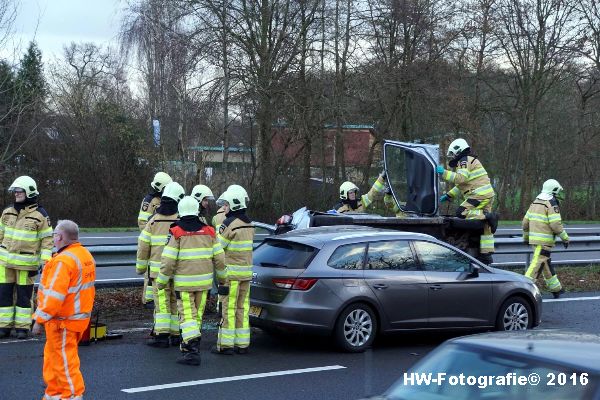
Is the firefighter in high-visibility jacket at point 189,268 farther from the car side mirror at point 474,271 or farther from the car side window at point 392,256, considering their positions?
the car side mirror at point 474,271

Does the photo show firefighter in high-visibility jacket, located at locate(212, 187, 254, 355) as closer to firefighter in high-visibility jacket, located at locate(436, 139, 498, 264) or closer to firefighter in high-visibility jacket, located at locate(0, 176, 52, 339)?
firefighter in high-visibility jacket, located at locate(0, 176, 52, 339)

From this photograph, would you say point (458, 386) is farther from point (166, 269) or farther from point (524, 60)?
point (524, 60)

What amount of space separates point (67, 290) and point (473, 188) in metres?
8.18

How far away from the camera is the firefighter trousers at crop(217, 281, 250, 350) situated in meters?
9.95

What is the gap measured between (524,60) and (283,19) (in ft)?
42.8

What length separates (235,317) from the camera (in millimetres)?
10078

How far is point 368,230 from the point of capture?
11.0 metres

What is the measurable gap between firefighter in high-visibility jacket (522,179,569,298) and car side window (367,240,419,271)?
15.9 ft

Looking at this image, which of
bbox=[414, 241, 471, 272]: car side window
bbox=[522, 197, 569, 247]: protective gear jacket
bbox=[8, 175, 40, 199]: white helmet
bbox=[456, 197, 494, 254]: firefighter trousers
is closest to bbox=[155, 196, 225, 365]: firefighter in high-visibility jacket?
bbox=[8, 175, 40, 199]: white helmet

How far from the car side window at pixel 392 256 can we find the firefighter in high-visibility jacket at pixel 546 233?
486 centimetres

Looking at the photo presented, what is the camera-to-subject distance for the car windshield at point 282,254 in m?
10.1

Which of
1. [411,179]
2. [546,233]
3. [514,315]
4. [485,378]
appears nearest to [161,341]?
[514,315]

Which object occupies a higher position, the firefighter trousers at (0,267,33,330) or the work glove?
the work glove

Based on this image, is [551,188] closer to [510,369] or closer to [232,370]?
[232,370]
